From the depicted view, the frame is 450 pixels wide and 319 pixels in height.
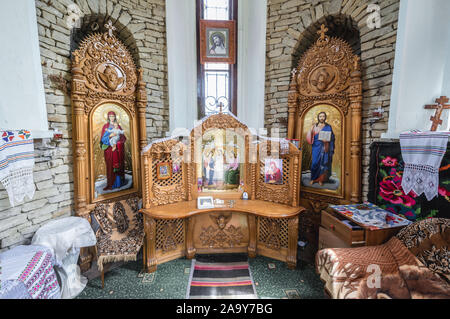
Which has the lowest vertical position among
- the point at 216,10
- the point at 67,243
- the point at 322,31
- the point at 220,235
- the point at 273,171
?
the point at 220,235

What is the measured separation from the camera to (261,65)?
13.7 ft

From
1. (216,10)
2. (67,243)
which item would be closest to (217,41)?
(216,10)

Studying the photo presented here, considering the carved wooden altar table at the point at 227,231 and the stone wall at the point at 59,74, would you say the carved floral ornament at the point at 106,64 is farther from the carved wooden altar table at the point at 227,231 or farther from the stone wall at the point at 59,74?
the carved wooden altar table at the point at 227,231

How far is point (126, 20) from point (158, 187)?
3.12 m

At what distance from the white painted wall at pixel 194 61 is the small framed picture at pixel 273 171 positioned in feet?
3.58

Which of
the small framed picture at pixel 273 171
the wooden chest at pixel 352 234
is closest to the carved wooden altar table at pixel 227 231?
the small framed picture at pixel 273 171

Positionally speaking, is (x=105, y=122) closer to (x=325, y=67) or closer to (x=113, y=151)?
(x=113, y=151)

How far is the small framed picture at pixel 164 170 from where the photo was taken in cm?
338

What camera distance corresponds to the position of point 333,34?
12.7 feet

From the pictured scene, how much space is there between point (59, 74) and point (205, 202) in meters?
2.98

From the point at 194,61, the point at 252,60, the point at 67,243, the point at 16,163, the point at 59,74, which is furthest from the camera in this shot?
the point at 194,61

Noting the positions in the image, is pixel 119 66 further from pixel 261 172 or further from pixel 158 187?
pixel 261 172

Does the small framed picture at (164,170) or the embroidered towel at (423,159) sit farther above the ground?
the embroidered towel at (423,159)
